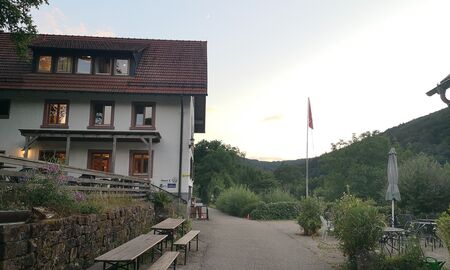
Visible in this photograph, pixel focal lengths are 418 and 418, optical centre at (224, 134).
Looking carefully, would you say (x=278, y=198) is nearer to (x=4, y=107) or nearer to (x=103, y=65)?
(x=103, y=65)

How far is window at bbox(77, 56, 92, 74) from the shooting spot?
23312 mm

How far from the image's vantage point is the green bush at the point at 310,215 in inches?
691

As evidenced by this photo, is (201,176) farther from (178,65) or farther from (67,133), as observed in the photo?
(67,133)

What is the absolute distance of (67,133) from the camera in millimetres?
20625

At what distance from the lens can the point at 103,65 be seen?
931 inches

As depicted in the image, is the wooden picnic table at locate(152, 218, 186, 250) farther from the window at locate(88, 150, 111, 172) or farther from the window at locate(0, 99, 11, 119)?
the window at locate(0, 99, 11, 119)

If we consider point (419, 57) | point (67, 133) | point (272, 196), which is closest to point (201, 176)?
point (272, 196)

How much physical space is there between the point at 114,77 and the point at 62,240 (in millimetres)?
17728

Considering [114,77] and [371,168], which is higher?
[114,77]

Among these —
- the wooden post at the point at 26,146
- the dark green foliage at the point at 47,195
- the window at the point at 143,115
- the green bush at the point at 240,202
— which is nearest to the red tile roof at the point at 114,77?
the window at the point at 143,115

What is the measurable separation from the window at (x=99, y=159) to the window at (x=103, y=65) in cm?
456

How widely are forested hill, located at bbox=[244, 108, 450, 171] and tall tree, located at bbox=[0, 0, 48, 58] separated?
132ft

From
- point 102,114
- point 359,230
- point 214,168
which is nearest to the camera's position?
point 359,230

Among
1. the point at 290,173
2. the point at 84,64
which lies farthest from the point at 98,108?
the point at 290,173
